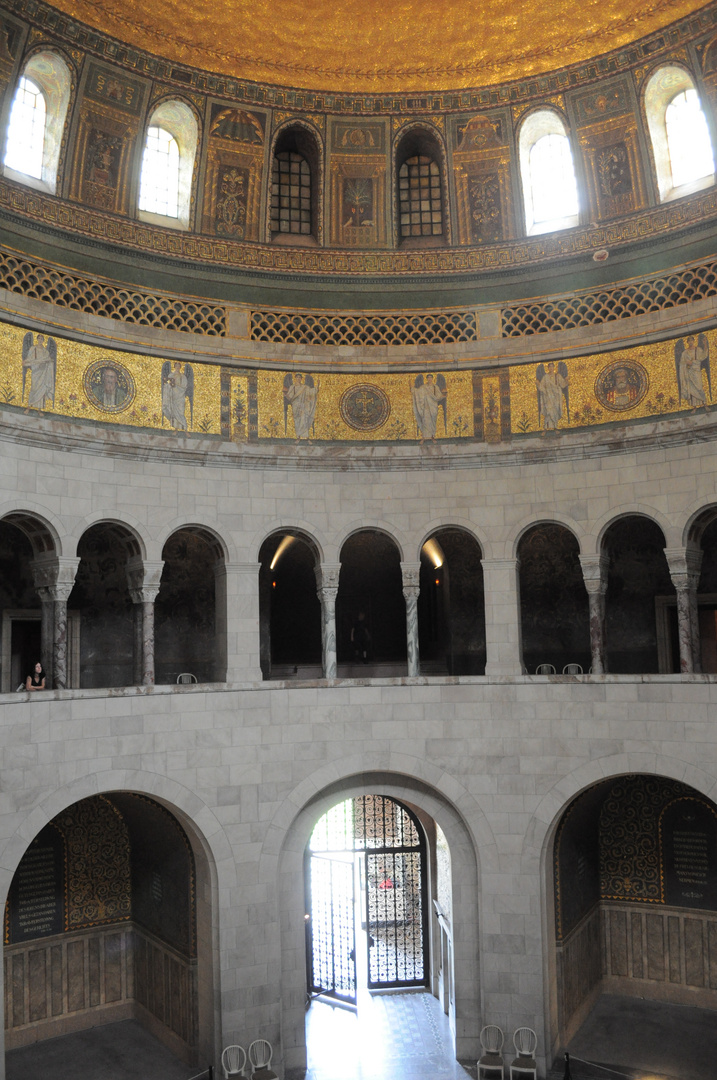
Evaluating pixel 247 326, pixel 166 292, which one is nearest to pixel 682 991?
pixel 247 326

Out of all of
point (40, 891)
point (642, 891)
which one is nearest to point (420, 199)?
point (642, 891)

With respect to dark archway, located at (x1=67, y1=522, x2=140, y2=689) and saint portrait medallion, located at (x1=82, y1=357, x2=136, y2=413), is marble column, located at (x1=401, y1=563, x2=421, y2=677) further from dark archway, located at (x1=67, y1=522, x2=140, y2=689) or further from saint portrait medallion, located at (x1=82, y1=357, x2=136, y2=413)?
saint portrait medallion, located at (x1=82, y1=357, x2=136, y2=413)

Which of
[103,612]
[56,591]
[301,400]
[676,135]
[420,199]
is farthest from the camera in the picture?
[420,199]

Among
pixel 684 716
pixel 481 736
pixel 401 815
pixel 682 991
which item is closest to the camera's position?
pixel 684 716

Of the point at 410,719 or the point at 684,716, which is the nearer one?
the point at 684,716

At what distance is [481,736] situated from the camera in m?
14.8

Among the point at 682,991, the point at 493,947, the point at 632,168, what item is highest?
the point at 632,168

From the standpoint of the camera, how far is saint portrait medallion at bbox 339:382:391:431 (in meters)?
16.0

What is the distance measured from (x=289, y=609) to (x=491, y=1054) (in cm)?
795

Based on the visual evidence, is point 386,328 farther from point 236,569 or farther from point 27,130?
point 27,130

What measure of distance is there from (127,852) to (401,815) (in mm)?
5133

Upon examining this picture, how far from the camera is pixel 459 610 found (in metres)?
17.6

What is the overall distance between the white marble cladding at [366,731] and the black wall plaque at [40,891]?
3.11m

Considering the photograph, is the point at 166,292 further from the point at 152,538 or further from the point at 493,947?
the point at 493,947
